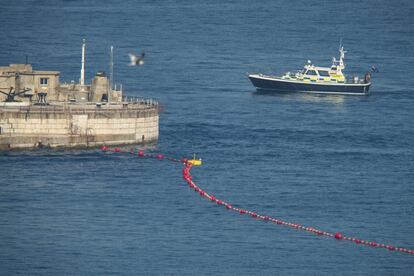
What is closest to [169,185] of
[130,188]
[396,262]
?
[130,188]

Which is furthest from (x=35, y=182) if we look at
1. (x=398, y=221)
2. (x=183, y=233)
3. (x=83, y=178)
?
(x=398, y=221)

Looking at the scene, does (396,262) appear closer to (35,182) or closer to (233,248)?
(233,248)

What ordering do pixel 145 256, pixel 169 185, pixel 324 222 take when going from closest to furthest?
pixel 145 256, pixel 324 222, pixel 169 185

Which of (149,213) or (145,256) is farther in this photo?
(149,213)

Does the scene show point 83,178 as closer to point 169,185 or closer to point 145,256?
point 169,185

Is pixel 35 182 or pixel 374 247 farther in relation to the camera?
pixel 35 182

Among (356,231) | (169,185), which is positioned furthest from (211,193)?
(356,231)

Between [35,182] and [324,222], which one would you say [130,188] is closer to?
[35,182]

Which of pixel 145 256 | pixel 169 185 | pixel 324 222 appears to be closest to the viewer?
pixel 145 256
